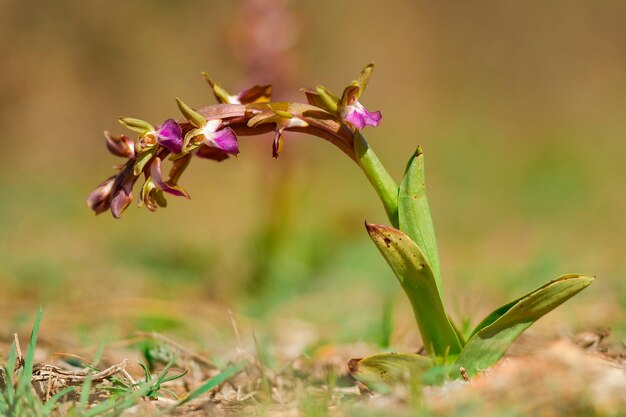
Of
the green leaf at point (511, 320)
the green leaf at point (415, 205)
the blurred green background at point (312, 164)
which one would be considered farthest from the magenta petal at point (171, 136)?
the blurred green background at point (312, 164)

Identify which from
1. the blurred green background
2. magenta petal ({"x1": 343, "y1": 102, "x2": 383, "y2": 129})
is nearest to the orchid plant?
magenta petal ({"x1": 343, "y1": 102, "x2": 383, "y2": 129})

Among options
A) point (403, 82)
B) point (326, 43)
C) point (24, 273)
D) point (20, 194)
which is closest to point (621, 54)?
point (403, 82)

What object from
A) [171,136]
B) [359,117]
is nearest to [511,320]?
[359,117]

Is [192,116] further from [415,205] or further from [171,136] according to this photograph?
[415,205]

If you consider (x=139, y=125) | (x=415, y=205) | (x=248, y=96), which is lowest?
(x=415, y=205)

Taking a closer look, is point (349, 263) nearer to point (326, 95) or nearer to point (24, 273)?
point (24, 273)

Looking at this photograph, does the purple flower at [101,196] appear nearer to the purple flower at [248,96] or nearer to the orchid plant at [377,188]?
A: the orchid plant at [377,188]

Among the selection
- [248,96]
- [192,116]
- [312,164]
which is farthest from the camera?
[312,164]
